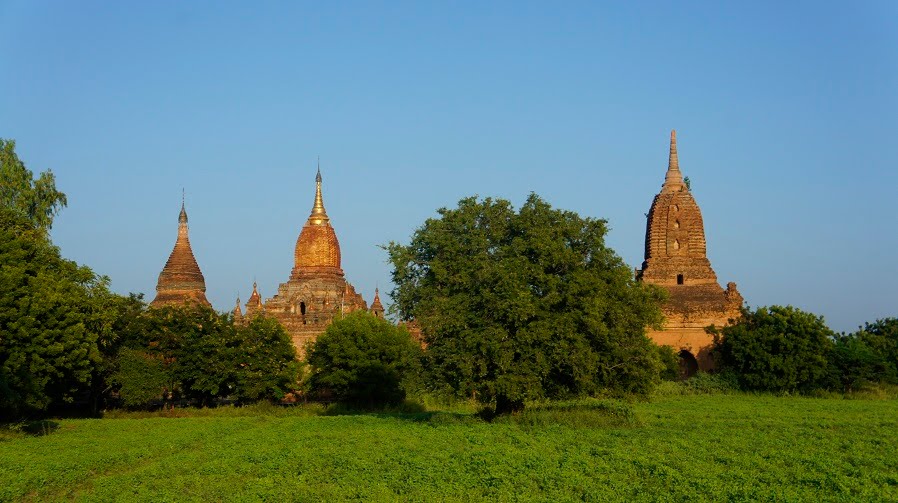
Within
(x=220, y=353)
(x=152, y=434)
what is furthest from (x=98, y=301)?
(x=220, y=353)

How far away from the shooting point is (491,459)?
2259 centimetres

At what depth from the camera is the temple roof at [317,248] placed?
59.9m

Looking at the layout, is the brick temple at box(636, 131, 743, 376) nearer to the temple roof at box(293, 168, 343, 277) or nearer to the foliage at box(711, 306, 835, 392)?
the foliage at box(711, 306, 835, 392)

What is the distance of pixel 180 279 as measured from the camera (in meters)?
64.2

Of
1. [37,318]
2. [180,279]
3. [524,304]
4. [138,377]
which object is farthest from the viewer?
[180,279]

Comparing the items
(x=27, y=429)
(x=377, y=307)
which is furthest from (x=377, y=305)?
(x=27, y=429)

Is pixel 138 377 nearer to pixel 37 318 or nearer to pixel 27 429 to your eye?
pixel 27 429

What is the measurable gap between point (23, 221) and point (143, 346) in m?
8.45

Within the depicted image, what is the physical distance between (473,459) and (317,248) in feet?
126

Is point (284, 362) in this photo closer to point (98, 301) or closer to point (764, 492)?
point (98, 301)

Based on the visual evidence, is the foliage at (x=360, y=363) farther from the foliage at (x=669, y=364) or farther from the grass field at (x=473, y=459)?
the foliage at (x=669, y=364)

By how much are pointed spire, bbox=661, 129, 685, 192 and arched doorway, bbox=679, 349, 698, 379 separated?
914 centimetres

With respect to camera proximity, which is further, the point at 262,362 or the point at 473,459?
the point at 262,362

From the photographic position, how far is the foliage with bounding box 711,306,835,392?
46.5m
